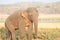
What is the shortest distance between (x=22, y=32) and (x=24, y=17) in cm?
21

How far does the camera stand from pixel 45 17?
3213 mm

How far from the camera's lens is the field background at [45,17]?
3100mm

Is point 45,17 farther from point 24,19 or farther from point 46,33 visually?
point 24,19

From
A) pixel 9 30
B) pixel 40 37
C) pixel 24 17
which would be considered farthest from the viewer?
pixel 40 37

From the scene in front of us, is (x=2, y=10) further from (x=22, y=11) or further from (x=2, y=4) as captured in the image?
(x=22, y=11)

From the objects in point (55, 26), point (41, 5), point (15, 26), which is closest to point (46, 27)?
point (55, 26)

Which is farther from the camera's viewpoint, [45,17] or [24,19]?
[45,17]

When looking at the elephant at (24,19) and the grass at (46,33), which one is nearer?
the elephant at (24,19)

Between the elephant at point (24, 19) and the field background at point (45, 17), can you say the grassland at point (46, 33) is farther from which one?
the elephant at point (24, 19)

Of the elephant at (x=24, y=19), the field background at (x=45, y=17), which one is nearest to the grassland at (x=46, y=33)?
the field background at (x=45, y=17)

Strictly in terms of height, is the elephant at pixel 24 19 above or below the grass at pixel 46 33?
above

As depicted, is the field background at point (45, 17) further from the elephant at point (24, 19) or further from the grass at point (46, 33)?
the elephant at point (24, 19)

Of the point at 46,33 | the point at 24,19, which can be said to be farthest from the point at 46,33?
the point at 24,19

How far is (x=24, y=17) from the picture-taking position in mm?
2434
